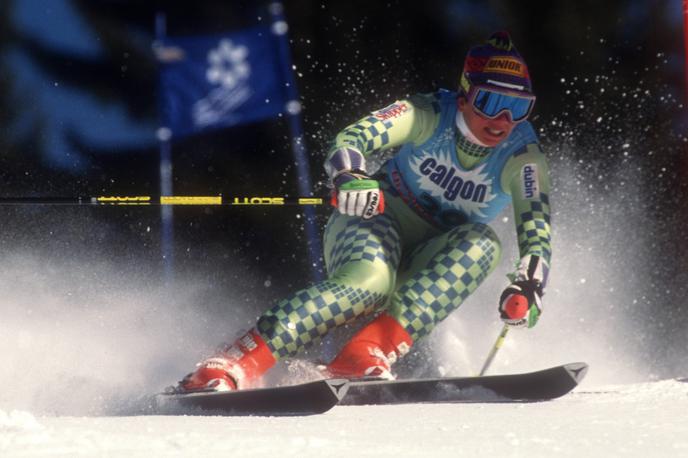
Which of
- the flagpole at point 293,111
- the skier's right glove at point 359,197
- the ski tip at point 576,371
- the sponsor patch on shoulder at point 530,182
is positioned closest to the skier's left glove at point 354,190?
the skier's right glove at point 359,197

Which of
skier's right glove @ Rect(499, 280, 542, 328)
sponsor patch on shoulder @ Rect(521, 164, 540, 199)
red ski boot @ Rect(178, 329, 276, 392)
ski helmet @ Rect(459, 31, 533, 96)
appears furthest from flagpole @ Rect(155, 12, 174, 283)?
skier's right glove @ Rect(499, 280, 542, 328)

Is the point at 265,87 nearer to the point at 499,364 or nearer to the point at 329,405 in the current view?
the point at 499,364

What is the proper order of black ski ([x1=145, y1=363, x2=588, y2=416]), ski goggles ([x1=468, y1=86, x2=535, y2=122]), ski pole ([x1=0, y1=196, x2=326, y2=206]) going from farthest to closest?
ski pole ([x1=0, y1=196, x2=326, y2=206]) < ski goggles ([x1=468, y1=86, x2=535, y2=122]) < black ski ([x1=145, y1=363, x2=588, y2=416])

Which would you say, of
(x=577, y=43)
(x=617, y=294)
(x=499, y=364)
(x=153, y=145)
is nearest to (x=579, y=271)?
(x=617, y=294)

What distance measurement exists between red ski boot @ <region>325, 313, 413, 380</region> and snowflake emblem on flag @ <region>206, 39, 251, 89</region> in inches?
53.8

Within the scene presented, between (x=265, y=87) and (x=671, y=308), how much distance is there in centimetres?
181

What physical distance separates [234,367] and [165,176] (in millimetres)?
1248

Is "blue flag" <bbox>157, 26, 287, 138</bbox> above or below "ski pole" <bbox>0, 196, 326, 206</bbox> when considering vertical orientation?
above

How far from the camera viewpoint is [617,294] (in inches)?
157

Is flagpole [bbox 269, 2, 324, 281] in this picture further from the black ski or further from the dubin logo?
the black ski

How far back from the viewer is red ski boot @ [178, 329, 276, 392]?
2.75 metres

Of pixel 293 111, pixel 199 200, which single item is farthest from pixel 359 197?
pixel 293 111

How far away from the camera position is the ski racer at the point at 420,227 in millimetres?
2881

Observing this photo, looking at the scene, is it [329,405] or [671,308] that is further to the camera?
[671,308]
